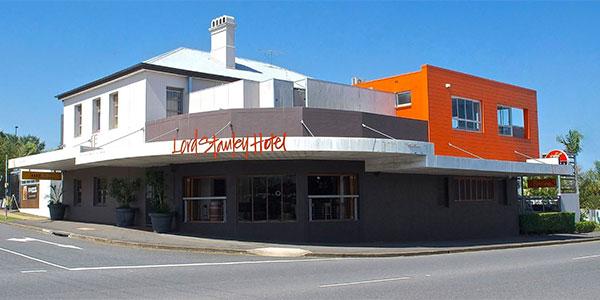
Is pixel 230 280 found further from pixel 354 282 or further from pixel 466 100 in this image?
pixel 466 100

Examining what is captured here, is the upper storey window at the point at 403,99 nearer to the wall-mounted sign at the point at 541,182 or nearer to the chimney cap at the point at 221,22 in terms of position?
the chimney cap at the point at 221,22

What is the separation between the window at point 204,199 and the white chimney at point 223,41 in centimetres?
789

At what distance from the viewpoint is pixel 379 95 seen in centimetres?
2806

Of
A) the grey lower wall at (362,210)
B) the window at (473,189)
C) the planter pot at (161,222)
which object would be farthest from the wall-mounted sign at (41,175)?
the window at (473,189)

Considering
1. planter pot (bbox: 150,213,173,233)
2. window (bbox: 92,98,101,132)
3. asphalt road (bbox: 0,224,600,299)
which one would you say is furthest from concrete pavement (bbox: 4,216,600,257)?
window (bbox: 92,98,101,132)

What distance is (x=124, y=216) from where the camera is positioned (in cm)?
2666

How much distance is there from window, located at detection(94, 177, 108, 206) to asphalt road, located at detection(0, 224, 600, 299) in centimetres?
941

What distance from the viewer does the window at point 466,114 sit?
28.7m

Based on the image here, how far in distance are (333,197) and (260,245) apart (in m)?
3.82

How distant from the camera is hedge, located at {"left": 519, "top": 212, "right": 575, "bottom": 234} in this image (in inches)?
1264

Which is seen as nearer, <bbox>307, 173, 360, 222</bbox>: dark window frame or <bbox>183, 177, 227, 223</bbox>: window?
<bbox>307, 173, 360, 222</bbox>: dark window frame

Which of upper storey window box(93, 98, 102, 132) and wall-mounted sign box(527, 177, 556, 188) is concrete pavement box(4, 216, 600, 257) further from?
wall-mounted sign box(527, 177, 556, 188)

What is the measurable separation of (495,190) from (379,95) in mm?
8274

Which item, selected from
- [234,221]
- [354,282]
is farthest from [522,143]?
[354,282]
